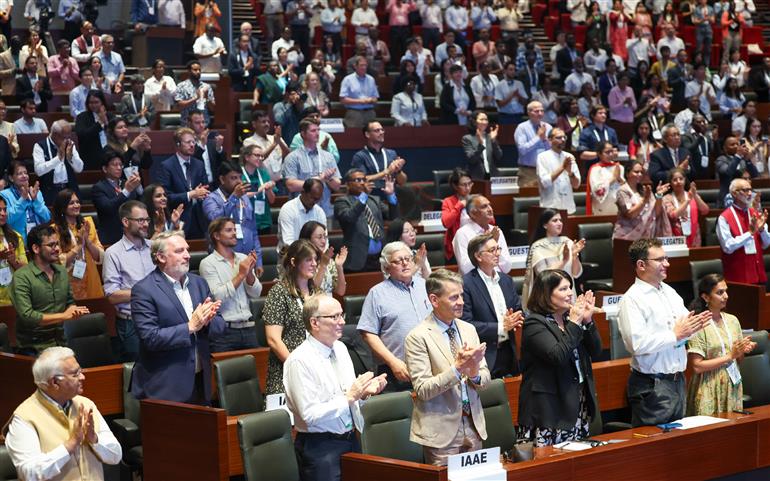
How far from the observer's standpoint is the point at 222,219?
5855mm

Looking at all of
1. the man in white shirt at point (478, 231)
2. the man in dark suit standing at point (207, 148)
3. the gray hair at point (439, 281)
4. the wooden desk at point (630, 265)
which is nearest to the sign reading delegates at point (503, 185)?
the wooden desk at point (630, 265)

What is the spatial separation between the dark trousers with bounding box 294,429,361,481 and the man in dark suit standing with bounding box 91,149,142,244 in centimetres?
357

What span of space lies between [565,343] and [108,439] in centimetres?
175

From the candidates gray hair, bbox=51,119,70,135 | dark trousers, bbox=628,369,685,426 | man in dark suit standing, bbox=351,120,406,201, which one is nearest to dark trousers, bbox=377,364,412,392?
dark trousers, bbox=628,369,685,426

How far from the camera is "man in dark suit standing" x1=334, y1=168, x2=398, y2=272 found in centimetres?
723

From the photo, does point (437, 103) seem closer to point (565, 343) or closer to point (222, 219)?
point (222, 219)

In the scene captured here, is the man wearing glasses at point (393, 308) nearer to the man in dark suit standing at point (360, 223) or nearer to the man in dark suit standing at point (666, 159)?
the man in dark suit standing at point (360, 223)

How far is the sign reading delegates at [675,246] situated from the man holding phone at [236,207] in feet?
9.55

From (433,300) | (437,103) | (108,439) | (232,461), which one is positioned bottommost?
(232,461)

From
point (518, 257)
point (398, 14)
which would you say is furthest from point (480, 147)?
point (398, 14)

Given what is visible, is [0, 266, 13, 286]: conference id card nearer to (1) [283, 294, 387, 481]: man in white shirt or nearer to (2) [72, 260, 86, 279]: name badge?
(2) [72, 260, 86, 279]: name badge

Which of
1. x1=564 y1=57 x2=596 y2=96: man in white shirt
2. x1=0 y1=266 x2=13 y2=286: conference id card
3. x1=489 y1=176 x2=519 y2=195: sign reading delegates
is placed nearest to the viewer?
x1=0 y1=266 x2=13 y2=286: conference id card

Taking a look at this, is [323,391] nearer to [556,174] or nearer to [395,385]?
[395,385]

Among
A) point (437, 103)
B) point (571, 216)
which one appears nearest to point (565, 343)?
point (571, 216)
